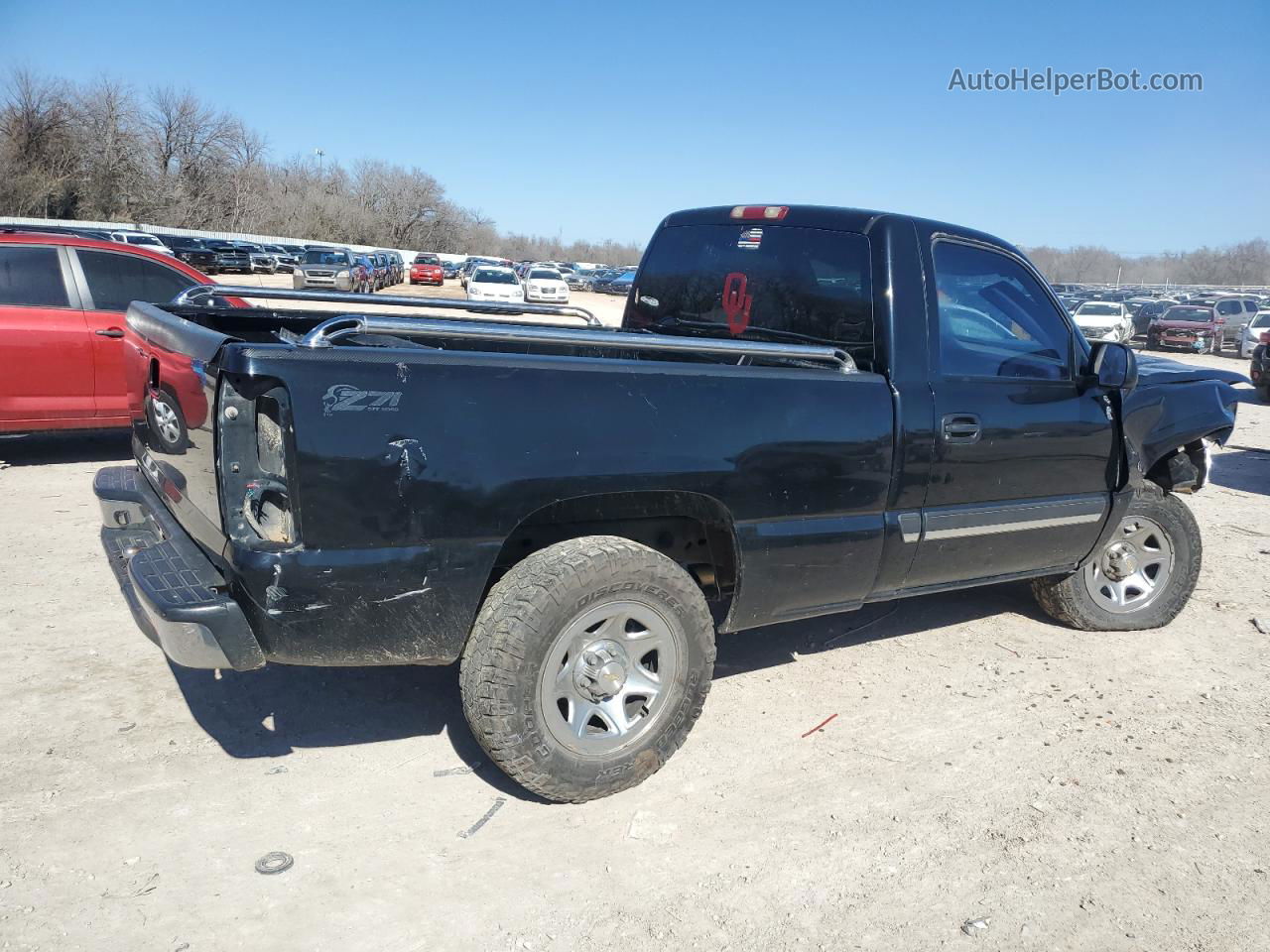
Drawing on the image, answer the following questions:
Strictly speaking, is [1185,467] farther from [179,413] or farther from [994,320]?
[179,413]

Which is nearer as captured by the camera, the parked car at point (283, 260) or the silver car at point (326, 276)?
the silver car at point (326, 276)

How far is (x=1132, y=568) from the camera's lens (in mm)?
5090

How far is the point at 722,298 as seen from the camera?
14.8 feet

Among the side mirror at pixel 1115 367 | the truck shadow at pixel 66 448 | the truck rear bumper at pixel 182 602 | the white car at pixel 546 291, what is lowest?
the truck shadow at pixel 66 448

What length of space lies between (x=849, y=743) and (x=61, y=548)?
15.1 feet

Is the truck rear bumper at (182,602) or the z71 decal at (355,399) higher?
the z71 decal at (355,399)

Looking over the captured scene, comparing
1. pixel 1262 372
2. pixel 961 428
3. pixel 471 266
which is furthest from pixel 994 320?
pixel 471 266

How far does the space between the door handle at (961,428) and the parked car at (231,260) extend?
46.4m

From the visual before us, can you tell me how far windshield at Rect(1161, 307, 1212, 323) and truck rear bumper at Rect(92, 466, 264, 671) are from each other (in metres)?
31.9

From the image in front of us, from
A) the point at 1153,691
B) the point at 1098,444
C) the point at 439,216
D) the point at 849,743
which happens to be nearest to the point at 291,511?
the point at 849,743

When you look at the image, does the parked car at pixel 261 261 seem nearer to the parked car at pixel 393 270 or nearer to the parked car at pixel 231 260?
the parked car at pixel 231 260

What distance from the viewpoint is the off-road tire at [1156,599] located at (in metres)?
4.98

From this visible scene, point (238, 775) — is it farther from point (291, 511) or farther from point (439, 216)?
point (439, 216)

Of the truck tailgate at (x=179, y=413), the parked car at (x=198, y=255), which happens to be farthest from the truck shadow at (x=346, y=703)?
the parked car at (x=198, y=255)
